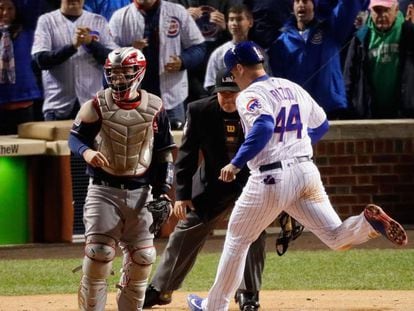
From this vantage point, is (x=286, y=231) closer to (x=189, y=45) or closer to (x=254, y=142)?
(x=254, y=142)

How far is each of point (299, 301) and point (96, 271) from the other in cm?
207

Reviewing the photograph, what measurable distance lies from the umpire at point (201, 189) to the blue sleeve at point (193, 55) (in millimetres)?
4079

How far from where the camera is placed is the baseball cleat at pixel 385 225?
7609 millimetres

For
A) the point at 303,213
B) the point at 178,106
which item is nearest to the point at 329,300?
the point at 303,213

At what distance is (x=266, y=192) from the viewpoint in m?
7.64

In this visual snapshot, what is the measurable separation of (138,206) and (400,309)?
6.78 ft

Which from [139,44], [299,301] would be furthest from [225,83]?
[139,44]

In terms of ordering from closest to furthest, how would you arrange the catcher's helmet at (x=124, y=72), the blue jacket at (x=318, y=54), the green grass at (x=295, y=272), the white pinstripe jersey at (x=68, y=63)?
the catcher's helmet at (x=124, y=72), the green grass at (x=295, y=272), the white pinstripe jersey at (x=68, y=63), the blue jacket at (x=318, y=54)

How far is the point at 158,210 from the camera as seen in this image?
782 centimetres

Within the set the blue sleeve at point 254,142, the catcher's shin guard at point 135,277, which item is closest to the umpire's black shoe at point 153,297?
the catcher's shin guard at point 135,277

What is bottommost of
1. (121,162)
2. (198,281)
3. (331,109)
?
(198,281)

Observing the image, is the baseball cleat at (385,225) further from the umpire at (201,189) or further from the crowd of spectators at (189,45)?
the crowd of spectators at (189,45)

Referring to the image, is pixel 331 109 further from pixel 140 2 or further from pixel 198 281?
pixel 198 281

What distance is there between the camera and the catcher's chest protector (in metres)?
7.79
